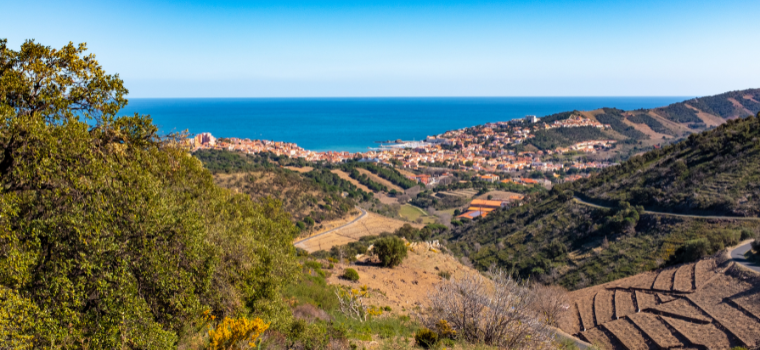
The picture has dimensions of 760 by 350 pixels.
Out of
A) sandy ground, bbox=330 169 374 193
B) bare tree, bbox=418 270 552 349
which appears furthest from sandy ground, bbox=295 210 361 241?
bare tree, bbox=418 270 552 349

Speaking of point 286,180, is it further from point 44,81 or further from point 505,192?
point 44,81

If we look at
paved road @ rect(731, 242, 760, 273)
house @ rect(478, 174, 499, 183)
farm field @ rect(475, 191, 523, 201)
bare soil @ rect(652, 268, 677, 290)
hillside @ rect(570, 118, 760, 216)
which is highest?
hillside @ rect(570, 118, 760, 216)

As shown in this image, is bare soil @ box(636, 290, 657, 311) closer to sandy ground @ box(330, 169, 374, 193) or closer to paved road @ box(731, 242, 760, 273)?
paved road @ box(731, 242, 760, 273)

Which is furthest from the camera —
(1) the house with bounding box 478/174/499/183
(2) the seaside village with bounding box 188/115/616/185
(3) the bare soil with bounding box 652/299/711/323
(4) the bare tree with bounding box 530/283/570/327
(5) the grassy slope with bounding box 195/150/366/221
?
(2) the seaside village with bounding box 188/115/616/185

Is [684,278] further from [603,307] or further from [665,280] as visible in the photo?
[603,307]

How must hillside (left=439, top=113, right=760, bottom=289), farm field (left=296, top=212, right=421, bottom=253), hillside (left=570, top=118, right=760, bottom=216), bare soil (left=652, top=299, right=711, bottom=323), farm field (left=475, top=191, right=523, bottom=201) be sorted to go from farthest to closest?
farm field (left=475, top=191, right=523, bottom=201)
farm field (left=296, top=212, right=421, bottom=253)
hillside (left=570, top=118, right=760, bottom=216)
hillside (left=439, top=113, right=760, bottom=289)
bare soil (left=652, top=299, right=711, bottom=323)

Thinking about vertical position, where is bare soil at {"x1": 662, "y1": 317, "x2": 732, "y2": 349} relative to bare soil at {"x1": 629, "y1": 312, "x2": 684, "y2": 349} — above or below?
above

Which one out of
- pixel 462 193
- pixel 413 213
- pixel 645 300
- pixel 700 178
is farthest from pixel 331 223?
pixel 645 300
